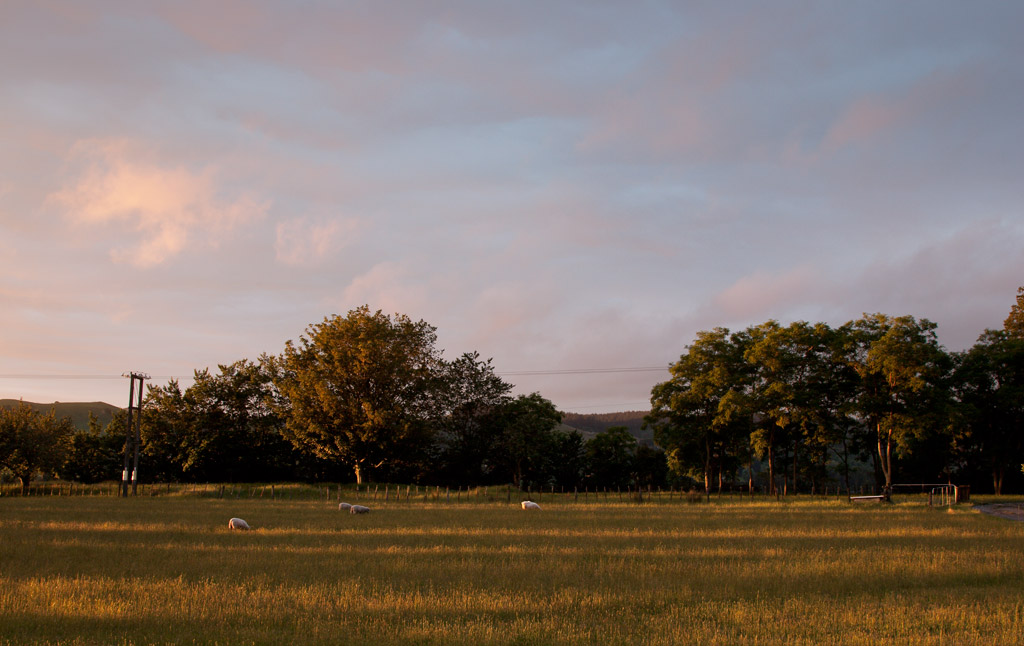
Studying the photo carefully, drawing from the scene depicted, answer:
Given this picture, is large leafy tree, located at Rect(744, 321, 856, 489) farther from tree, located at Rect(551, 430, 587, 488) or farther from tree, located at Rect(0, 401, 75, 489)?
tree, located at Rect(0, 401, 75, 489)

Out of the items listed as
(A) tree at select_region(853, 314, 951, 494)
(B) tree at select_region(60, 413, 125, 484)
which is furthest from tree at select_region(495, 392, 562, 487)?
(B) tree at select_region(60, 413, 125, 484)

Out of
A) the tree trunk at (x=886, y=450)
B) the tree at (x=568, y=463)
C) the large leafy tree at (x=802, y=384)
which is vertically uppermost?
the large leafy tree at (x=802, y=384)

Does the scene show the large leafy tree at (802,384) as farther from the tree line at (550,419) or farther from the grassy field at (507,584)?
the grassy field at (507,584)

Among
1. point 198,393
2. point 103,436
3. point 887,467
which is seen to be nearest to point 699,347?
point 887,467

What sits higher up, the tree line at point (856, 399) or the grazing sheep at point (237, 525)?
the tree line at point (856, 399)

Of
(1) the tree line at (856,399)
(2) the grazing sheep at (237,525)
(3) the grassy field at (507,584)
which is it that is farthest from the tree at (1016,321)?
(2) the grazing sheep at (237,525)

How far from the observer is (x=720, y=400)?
2643 inches

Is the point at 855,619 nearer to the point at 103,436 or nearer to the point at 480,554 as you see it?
the point at 480,554

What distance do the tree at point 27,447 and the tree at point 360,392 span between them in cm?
2152

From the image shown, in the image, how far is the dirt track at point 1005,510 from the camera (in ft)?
130

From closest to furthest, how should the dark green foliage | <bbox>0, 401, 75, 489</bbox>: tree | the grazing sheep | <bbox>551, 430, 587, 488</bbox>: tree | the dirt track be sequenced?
1. the grazing sheep
2. the dirt track
3. <bbox>0, 401, 75, 489</bbox>: tree
4. the dark green foliage
5. <bbox>551, 430, 587, 488</bbox>: tree

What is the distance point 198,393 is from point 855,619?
251 ft

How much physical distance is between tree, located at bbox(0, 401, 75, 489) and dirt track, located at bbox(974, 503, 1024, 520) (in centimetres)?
7661

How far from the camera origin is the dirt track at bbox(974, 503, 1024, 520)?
39591 mm
